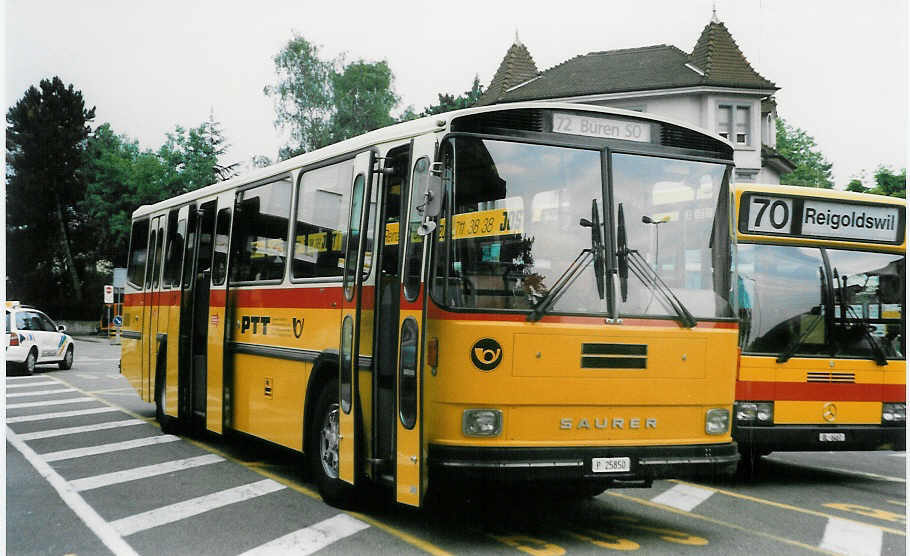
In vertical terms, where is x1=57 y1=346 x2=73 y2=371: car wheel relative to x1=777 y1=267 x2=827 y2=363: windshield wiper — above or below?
below

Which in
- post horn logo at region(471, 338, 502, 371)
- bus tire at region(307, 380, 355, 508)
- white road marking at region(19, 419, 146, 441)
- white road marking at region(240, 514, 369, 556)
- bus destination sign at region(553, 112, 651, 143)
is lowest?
white road marking at region(240, 514, 369, 556)

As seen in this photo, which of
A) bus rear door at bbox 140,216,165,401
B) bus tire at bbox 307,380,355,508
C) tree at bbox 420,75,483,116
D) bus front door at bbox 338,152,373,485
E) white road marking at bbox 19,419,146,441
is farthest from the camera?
tree at bbox 420,75,483,116

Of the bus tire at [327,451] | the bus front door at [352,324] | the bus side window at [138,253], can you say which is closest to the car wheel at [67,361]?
the bus side window at [138,253]

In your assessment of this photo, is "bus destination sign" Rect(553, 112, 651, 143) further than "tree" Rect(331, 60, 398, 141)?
No

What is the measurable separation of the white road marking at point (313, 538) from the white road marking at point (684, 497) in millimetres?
2969

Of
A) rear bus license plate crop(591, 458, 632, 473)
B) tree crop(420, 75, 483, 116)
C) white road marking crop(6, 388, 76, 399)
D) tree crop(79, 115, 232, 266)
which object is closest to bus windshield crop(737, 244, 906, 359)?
rear bus license plate crop(591, 458, 632, 473)

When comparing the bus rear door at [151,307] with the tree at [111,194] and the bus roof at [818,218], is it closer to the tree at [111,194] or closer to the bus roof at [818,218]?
the bus roof at [818,218]

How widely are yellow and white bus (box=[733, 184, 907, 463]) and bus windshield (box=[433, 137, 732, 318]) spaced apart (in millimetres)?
2890

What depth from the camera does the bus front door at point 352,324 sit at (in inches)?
302

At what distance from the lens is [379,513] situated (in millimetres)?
8203

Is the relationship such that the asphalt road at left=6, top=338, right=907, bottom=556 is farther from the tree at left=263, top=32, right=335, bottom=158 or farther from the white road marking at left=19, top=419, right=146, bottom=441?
the tree at left=263, top=32, right=335, bottom=158

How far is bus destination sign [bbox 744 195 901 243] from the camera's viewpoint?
1020cm

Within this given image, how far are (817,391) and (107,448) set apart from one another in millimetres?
8203

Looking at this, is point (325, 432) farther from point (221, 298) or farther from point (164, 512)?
point (221, 298)
